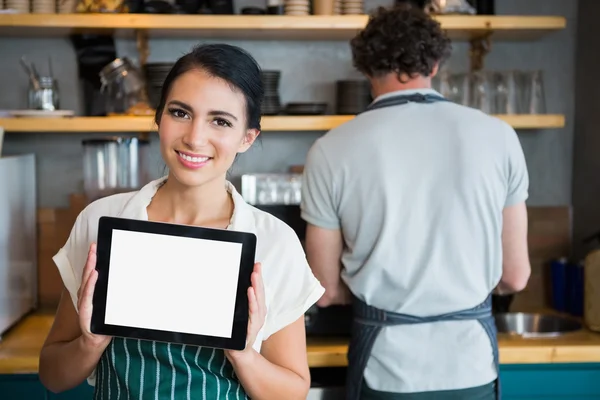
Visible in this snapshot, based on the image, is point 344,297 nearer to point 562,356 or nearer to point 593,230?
point 562,356

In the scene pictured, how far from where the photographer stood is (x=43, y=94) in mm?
2977

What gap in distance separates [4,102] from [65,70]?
26 centimetres

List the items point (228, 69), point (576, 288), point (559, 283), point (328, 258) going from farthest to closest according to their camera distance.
A: point (559, 283) < point (576, 288) < point (328, 258) < point (228, 69)

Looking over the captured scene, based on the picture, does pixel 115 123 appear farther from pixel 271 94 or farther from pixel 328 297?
pixel 328 297

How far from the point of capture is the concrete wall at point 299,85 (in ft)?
10.3

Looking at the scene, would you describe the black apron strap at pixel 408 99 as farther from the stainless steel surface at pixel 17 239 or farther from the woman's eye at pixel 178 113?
the stainless steel surface at pixel 17 239

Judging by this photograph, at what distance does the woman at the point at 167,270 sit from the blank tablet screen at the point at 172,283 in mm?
38

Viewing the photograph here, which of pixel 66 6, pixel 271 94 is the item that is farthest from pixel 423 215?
pixel 66 6

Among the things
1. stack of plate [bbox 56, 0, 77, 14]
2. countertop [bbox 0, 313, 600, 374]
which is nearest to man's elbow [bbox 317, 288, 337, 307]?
countertop [bbox 0, 313, 600, 374]

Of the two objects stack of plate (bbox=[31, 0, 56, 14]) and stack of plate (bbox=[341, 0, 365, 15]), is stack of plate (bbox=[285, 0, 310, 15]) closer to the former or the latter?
stack of plate (bbox=[341, 0, 365, 15])

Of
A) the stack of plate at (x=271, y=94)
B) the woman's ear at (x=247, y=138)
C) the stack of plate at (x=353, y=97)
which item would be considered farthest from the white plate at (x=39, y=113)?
the woman's ear at (x=247, y=138)

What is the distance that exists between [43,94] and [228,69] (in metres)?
1.80

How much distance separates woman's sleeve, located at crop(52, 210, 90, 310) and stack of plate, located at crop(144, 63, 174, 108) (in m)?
1.42

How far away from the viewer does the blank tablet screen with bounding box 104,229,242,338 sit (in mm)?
1281
